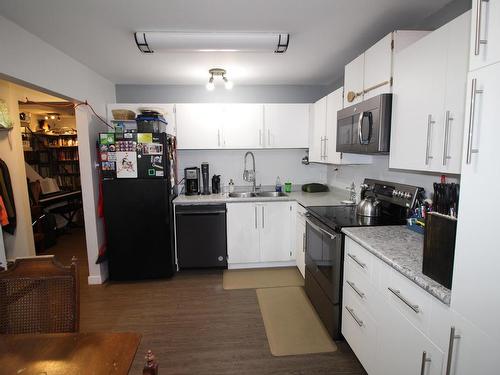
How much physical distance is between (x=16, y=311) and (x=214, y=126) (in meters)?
2.66

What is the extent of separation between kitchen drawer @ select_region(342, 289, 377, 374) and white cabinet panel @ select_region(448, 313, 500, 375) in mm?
593

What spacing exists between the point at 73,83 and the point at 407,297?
3.29 metres

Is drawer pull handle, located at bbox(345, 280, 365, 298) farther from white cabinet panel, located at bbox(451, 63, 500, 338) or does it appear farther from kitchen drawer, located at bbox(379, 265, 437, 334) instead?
white cabinet panel, located at bbox(451, 63, 500, 338)

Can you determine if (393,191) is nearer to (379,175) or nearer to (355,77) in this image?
(379,175)

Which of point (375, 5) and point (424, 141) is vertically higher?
point (375, 5)

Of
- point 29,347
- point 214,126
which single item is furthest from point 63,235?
point 29,347

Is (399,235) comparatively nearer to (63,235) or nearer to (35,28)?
(35,28)

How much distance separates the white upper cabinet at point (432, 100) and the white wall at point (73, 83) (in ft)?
8.80

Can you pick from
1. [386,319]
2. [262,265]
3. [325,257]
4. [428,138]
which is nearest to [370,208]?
[325,257]

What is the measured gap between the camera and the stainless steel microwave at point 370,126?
1.74m

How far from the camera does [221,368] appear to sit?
70.6 inches

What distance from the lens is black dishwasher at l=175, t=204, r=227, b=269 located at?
3143 millimetres

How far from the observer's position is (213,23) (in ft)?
6.38

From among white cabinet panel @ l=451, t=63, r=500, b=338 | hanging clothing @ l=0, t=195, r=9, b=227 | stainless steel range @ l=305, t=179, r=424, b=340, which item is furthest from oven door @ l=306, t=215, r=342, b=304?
hanging clothing @ l=0, t=195, r=9, b=227
